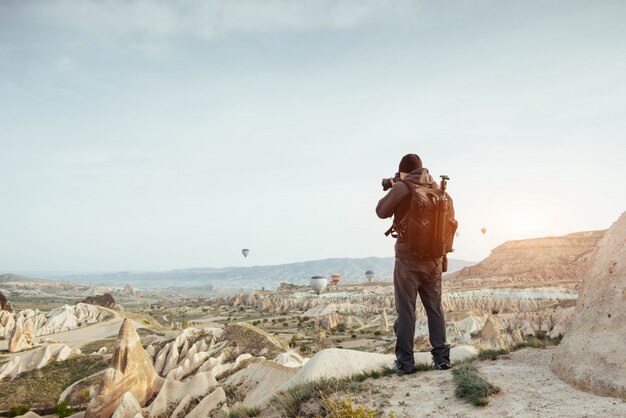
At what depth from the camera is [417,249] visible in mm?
6305

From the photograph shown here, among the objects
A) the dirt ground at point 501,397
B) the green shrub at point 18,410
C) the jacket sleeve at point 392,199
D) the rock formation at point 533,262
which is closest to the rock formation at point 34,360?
the green shrub at point 18,410

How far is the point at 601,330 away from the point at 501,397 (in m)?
1.67

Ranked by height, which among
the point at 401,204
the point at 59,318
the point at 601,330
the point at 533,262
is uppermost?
the point at 401,204

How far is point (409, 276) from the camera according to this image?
643 cm

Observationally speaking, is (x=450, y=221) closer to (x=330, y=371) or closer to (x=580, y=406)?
(x=580, y=406)

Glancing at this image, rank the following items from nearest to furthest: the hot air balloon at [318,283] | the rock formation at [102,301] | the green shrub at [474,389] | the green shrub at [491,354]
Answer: the green shrub at [474,389]
the green shrub at [491,354]
the rock formation at [102,301]
the hot air balloon at [318,283]

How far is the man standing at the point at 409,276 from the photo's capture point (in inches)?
252

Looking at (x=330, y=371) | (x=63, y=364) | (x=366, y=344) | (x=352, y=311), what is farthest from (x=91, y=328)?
(x=330, y=371)

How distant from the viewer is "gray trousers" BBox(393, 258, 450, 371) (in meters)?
6.42

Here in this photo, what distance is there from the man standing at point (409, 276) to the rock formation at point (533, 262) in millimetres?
113978

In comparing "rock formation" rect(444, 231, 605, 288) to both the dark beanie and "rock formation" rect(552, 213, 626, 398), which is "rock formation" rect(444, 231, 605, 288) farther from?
the dark beanie

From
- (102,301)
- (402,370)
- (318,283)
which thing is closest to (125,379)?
(402,370)

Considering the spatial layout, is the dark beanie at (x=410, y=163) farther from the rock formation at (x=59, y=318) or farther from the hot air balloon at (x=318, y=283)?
the hot air balloon at (x=318, y=283)

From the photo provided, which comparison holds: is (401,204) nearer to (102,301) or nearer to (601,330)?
(601,330)
